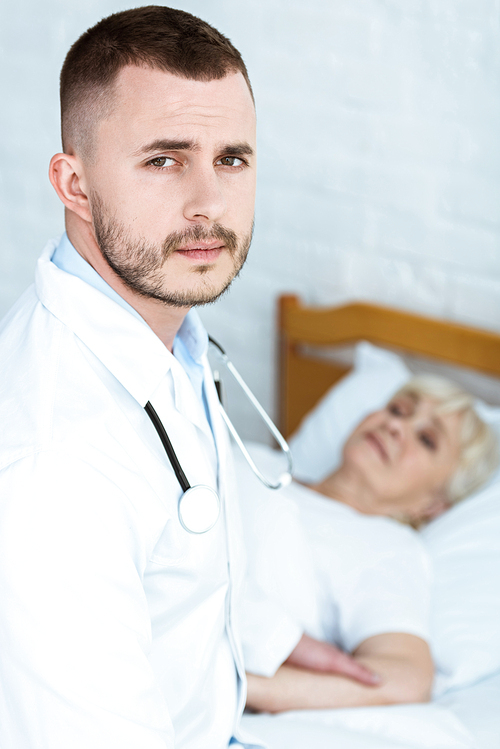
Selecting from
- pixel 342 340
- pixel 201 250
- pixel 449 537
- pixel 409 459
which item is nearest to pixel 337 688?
pixel 449 537

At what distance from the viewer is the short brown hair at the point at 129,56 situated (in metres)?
0.74

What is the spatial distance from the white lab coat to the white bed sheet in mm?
101

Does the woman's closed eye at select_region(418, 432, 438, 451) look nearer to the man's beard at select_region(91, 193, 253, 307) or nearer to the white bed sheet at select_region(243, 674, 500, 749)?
the white bed sheet at select_region(243, 674, 500, 749)

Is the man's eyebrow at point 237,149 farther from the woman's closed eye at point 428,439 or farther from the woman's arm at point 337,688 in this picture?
the woman's closed eye at point 428,439

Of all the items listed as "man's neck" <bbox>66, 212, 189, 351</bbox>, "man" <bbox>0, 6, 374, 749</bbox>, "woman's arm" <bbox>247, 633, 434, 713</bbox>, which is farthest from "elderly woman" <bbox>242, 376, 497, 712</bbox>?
"man's neck" <bbox>66, 212, 189, 351</bbox>

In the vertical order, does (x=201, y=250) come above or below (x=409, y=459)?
above

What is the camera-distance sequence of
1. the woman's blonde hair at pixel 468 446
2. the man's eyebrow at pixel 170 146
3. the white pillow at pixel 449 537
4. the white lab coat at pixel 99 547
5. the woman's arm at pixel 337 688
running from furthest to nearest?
the woman's blonde hair at pixel 468 446, the white pillow at pixel 449 537, the woman's arm at pixel 337 688, the man's eyebrow at pixel 170 146, the white lab coat at pixel 99 547

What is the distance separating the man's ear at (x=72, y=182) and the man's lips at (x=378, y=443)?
0.92 metres

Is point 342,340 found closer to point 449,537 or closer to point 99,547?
point 449,537

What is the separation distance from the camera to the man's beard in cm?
75

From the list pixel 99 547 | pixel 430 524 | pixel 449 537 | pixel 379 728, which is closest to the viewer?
pixel 99 547

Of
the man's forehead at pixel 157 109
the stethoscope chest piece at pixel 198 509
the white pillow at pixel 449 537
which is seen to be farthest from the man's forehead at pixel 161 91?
the white pillow at pixel 449 537

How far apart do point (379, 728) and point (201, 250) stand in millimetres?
695

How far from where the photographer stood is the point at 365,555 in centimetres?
124
